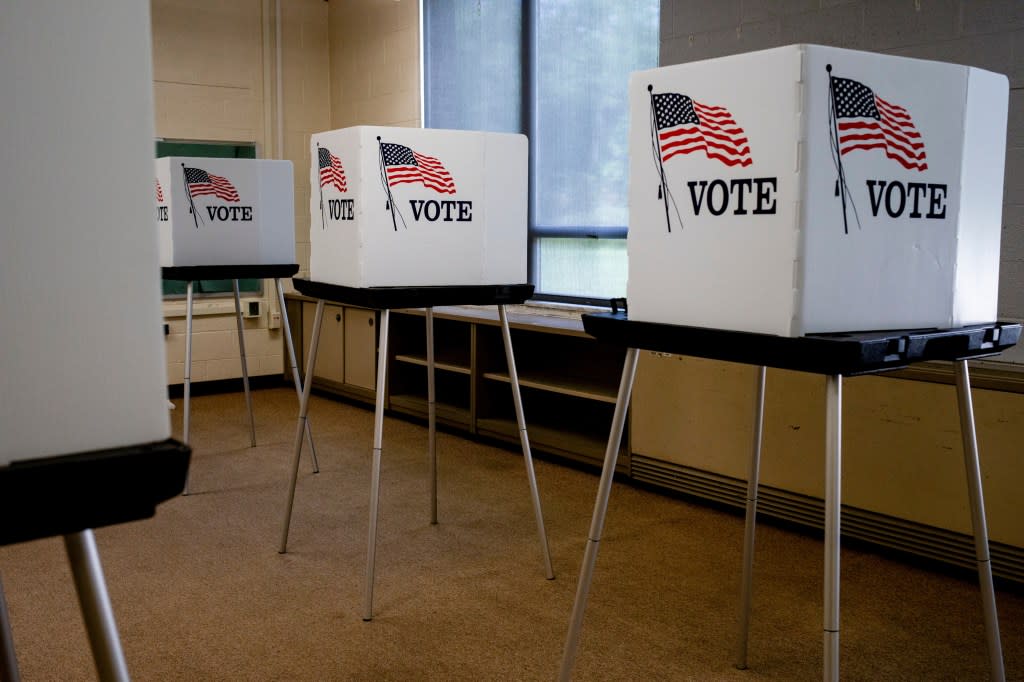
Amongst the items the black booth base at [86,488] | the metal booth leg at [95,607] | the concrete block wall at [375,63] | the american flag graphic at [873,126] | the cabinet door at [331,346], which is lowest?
the cabinet door at [331,346]

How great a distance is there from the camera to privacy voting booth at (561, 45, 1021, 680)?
131 cm

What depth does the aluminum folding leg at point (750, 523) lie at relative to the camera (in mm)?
1929

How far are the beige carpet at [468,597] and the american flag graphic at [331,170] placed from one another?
1.14 meters

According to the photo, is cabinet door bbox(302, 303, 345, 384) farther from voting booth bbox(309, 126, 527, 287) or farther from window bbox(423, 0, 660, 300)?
voting booth bbox(309, 126, 527, 287)

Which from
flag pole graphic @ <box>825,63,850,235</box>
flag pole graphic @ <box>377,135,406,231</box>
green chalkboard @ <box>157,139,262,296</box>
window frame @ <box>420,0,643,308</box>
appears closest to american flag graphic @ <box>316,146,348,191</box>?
flag pole graphic @ <box>377,135,406,231</box>

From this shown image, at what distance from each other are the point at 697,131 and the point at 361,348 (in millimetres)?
3952

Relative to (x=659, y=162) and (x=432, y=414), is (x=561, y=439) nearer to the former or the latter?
(x=432, y=414)

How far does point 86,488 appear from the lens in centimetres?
67

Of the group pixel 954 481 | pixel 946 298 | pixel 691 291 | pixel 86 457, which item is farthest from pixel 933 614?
pixel 86 457

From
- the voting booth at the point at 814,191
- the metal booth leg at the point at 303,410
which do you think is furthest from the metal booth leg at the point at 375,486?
the voting booth at the point at 814,191

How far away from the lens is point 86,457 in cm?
68

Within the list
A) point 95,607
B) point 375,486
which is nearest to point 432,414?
point 375,486

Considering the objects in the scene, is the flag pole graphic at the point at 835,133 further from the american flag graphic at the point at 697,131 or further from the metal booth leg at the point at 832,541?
the metal booth leg at the point at 832,541

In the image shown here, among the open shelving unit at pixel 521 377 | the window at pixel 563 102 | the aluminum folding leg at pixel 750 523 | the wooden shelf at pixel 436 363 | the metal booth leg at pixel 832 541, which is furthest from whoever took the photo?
the wooden shelf at pixel 436 363
